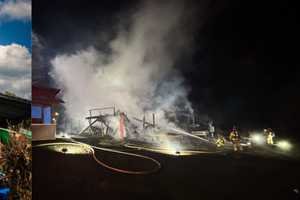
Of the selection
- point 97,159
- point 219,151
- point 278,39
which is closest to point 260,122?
point 219,151

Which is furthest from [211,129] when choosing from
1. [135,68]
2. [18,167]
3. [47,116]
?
[18,167]

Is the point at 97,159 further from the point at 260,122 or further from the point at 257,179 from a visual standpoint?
the point at 260,122

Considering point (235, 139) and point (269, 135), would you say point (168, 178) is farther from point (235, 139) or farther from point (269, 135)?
point (269, 135)

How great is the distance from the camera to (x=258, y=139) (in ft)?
6.95

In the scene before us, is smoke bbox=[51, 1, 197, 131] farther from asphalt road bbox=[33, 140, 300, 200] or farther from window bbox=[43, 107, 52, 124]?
asphalt road bbox=[33, 140, 300, 200]

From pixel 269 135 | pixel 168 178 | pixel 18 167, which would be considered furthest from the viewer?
pixel 269 135

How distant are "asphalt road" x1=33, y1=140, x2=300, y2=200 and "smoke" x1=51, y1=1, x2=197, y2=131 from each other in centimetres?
42

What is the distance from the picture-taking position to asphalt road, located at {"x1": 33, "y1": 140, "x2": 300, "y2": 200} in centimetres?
189

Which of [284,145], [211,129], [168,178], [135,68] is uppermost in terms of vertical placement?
Answer: [135,68]

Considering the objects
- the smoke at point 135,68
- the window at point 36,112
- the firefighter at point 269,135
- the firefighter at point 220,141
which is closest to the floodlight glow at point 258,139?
the firefighter at point 269,135

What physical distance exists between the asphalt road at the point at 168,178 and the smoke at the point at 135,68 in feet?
1.36

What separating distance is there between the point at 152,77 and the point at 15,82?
1160 millimetres

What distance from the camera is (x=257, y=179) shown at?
1960 mm

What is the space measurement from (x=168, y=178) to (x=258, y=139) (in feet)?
2.80
